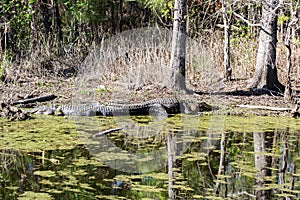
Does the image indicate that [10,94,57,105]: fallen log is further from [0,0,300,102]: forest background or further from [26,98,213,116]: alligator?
[0,0,300,102]: forest background

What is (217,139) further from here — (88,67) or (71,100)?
(88,67)

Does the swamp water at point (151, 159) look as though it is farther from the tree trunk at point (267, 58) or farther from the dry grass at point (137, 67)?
the dry grass at point (137, 67)

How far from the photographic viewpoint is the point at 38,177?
443 centimetres

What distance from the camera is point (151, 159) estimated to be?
512 centimetres

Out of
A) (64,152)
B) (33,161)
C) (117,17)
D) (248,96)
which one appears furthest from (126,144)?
(117,17)

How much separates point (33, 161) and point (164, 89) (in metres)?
4.57

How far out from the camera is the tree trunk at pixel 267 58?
30.3 ft

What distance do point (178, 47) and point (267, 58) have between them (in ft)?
5.79

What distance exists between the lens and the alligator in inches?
304

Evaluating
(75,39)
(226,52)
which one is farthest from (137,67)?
(75,39)

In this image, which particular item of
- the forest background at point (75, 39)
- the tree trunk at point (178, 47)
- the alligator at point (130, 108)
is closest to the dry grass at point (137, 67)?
the forest background at point (75, 39)

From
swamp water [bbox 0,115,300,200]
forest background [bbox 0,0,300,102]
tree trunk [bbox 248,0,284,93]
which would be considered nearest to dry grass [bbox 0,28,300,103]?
forest background [bbox 0,0,300,102]

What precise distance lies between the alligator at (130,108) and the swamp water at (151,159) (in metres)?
0.44

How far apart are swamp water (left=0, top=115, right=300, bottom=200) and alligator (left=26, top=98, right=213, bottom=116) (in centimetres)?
44
